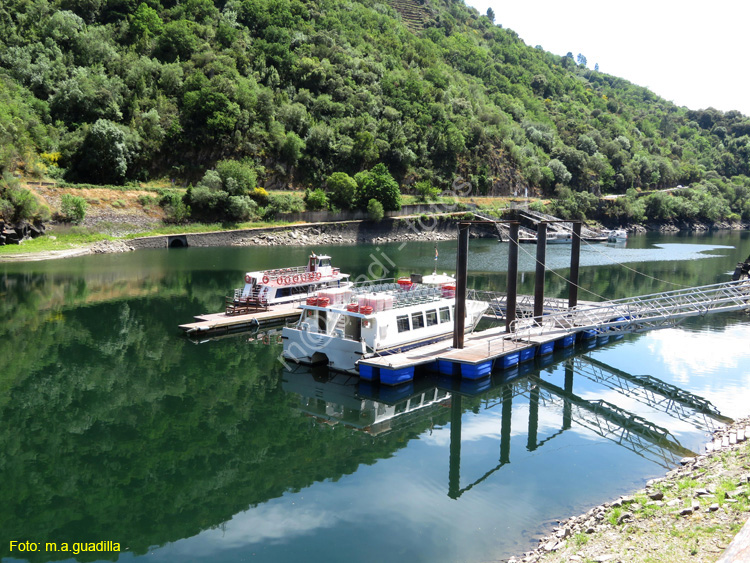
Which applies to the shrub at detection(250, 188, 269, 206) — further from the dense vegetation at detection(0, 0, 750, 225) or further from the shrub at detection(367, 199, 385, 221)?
the shrub at detection(367, 199, 385, 221)

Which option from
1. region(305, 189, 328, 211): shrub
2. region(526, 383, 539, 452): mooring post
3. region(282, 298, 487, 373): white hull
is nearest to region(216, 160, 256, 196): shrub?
region(305, 189, 328, 211): shrub

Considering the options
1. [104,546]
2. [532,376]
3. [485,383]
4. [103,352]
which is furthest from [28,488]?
[532,376]

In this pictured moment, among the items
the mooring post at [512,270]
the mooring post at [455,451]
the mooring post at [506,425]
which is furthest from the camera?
the mooring post at [512,270]

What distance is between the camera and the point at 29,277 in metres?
57.1

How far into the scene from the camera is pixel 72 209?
8038 centimetres

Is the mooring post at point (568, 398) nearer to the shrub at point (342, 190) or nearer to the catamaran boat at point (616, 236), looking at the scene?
the shrub at point (342, 190)

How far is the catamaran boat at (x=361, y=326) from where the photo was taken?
30.4 meters

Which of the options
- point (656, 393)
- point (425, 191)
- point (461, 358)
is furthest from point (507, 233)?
point (461, 358)

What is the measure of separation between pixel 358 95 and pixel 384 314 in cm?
11624

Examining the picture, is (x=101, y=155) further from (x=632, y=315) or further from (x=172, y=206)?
(x=632, y=315)

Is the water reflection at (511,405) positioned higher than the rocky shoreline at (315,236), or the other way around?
the rocky shoreline at (315,236)

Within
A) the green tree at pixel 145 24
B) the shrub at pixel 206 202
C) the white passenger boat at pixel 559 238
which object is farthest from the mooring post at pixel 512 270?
the green tree at pixel 145 24

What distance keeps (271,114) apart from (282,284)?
8239cm

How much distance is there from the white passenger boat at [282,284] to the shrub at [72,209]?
47589 mm
